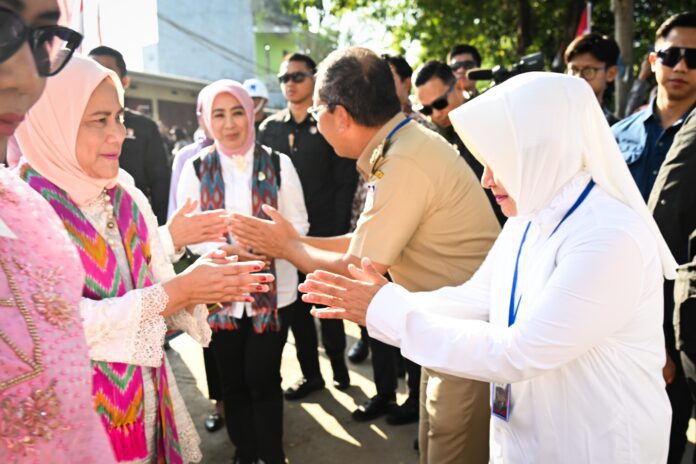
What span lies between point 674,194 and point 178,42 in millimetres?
26981

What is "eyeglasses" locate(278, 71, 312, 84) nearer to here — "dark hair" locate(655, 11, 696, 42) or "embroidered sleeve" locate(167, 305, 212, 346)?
"dark hair" locate(655, 11, 696, 42)

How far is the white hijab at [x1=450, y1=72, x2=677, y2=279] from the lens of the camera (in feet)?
4.84

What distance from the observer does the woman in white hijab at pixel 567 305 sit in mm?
1396

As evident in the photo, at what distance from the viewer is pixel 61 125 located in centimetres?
180

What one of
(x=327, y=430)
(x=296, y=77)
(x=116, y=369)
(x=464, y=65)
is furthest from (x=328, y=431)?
(x=464, y=65)

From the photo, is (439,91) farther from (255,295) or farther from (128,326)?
(128,326)

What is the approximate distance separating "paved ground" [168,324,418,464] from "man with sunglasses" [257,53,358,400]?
0.19 meters

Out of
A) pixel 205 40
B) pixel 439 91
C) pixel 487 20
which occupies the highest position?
pixel 205 40

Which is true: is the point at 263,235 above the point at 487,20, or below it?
below

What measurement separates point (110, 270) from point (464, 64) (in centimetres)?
485

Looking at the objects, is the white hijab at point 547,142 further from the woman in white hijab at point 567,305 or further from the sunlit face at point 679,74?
the sunlit face at point 679,74

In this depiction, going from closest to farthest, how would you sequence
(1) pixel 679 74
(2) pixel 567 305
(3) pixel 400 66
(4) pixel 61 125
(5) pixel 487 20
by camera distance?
(2) pixel 567 305 → (4) pixel 61 125 → (1) pixel 679 74 → (3) pixel 400 66 → (5) pixel 487 20

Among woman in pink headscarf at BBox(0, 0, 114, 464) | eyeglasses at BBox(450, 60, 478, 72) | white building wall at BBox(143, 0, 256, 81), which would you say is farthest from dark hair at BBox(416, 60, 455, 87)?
white building wall at BBox(143, 0, 256, 81)

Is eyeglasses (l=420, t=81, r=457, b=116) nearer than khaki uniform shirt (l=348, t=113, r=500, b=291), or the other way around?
khaki uniform shirt (l=348, t=113, r=500, b=291)
